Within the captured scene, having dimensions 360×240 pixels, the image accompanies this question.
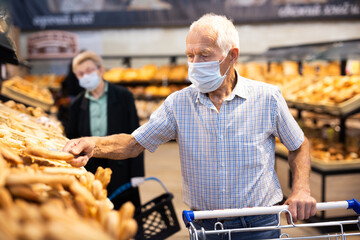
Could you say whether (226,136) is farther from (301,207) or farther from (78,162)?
(78,162)

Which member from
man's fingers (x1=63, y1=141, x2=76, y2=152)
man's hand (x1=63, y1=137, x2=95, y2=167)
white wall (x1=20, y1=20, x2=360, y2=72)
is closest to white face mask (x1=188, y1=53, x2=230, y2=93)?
man's hand (x1=63, y1=137, x2=95, y2=167)

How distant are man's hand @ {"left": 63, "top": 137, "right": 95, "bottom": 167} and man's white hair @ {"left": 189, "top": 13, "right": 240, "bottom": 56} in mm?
703

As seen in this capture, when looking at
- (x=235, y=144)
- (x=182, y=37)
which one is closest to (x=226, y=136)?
(x=235, y=144)

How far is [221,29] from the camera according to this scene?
1866 mm

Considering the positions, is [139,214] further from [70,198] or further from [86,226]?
[86,226]

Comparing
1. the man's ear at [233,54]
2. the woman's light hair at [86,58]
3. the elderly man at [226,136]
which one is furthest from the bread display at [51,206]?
the woman's light hair at [86,58]

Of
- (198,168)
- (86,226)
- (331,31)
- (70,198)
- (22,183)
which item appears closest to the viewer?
(86,226)

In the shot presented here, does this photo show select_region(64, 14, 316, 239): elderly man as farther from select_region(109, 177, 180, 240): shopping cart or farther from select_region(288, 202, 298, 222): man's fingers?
select_region(109, 177, 180, 240): shopping cart

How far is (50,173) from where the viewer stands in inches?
43.3

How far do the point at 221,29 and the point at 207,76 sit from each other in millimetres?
228

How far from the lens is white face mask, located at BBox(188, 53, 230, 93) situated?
193 cm

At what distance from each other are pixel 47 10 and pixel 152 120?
9.35 meters

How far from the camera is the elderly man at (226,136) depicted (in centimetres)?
189

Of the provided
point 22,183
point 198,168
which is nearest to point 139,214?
point 198,168
